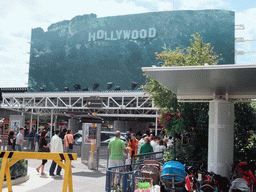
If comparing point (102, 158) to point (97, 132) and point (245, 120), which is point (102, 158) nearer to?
point (97, 132)

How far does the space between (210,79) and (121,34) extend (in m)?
52.0

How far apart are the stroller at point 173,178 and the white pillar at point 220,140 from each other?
2.20 metres

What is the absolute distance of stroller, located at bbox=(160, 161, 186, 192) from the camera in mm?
7520

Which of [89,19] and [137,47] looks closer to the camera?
[137,47]

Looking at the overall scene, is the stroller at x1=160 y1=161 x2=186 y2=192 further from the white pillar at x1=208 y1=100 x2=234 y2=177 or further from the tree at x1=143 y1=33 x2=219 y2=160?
the tree at x1=143 y1=33 x2=219 y2=160

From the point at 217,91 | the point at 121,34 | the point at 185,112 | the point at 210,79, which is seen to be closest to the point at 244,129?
the point at 185,112

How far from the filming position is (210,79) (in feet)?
27.0

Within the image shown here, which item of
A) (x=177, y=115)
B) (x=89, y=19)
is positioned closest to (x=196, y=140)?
(x=177, y=115)

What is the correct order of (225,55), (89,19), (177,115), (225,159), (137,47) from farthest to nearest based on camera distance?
(89,19) → (137,47) → (225,55) → (177,115) → (225,159)

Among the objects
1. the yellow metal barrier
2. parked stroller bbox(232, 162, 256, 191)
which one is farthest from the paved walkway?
parked stroller bbox(232, 162, 256, 191)

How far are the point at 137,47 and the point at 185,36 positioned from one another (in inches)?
341

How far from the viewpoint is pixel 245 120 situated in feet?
43.8

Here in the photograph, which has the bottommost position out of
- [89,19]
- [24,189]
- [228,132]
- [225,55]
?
[24,189]

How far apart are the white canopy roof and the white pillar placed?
629 mm
